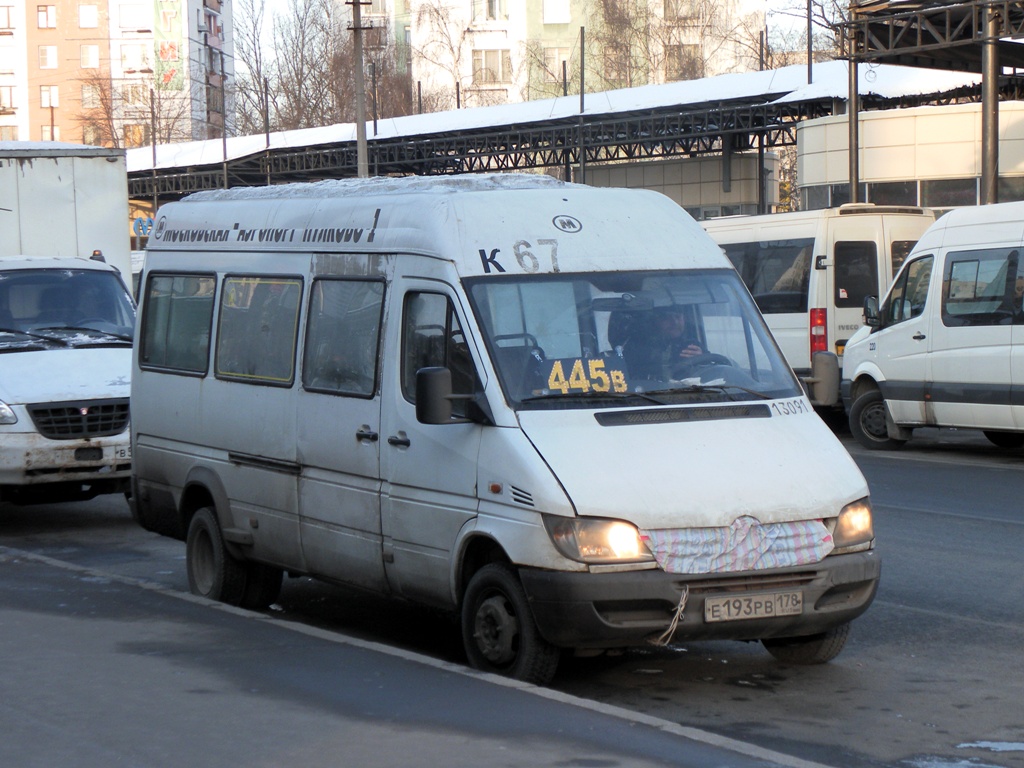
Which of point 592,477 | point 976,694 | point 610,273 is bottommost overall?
point 976,694

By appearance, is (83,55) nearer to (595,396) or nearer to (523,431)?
(595,396)

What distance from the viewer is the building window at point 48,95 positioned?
106875mm

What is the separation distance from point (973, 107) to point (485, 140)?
731 inches

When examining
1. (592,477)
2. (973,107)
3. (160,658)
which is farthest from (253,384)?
(973,107)

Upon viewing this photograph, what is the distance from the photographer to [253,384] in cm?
830

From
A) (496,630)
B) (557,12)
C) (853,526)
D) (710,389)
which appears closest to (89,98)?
(557,12)

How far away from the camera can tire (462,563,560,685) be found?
253 inches

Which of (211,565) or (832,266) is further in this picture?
(832,266)

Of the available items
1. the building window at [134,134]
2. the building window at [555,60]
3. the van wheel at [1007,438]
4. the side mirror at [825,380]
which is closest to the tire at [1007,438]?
the van wheel at [1007,438]

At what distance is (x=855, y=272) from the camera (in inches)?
742

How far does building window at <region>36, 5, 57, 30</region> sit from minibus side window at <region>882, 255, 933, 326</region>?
98620 mm

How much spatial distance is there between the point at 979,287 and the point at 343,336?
9304 millimetres

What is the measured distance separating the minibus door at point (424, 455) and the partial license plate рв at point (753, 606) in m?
1.12

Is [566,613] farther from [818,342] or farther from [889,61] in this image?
[889,61]
